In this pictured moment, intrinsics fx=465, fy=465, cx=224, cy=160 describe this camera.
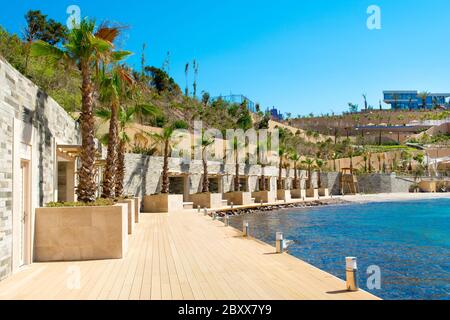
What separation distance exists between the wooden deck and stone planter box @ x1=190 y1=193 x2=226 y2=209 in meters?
18.5

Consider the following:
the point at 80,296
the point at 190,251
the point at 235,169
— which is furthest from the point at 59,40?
the point at 80,296

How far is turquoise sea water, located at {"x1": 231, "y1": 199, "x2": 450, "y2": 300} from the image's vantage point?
10.3 metres

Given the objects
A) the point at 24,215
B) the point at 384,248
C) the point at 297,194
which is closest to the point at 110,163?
the point at 24,215

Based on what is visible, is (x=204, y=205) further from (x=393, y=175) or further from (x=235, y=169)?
(x=393, y=175)

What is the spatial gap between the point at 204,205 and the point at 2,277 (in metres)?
23.1

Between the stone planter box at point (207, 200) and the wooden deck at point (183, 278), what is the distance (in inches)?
728

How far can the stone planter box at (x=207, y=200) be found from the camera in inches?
1180

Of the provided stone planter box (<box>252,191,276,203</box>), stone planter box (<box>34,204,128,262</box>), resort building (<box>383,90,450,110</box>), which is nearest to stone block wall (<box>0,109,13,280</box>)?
stone planter box (<box>34,204,128,262</box>)

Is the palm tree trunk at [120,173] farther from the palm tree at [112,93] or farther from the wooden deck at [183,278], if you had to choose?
the wooden deck at [183,278]

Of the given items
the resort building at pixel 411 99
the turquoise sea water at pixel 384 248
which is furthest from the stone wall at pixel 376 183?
the resort building at pixel 411 99

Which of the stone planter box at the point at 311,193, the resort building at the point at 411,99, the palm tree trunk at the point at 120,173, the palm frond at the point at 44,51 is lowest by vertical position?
the stone planter box at the point at 311,193

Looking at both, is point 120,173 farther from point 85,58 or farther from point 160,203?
point 85,58

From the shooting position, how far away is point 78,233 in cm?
920

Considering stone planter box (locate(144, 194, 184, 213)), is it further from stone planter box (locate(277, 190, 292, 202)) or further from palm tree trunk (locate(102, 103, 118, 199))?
stone planter box (locate(277, 190, 292, 202))
